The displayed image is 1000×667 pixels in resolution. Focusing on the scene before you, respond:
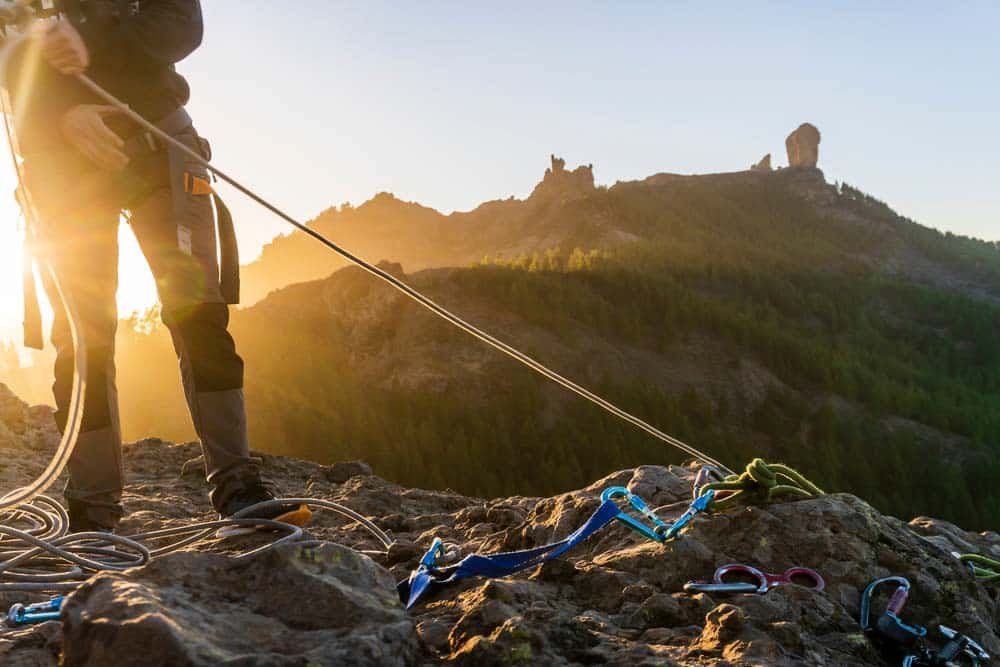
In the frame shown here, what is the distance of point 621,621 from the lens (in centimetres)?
167

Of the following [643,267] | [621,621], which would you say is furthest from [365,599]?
[643,267]

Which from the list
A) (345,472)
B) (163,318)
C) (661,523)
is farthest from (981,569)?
(345,472)

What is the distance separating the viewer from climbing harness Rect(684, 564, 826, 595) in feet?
5.69

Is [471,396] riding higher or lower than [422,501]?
lower

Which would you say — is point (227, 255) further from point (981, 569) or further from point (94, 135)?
point (981, 569)

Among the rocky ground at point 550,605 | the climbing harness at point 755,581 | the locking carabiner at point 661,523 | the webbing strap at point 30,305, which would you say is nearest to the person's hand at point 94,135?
the webbing strap at point 30,305

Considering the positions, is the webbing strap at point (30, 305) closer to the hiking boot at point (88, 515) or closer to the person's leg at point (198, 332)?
the person's leg at point (198, 332)

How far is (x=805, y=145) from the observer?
7381 cm

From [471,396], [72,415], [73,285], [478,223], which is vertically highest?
[478,223]

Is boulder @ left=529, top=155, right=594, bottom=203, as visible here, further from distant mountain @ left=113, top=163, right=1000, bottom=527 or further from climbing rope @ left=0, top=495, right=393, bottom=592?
climbing rope @ left=0, top=495, right=393, bottom=592

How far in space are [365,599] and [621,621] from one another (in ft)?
2.19

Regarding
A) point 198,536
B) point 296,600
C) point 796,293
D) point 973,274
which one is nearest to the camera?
point 296,600

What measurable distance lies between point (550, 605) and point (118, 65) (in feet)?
7.75

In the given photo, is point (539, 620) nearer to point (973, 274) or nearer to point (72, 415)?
point (72, 415)
